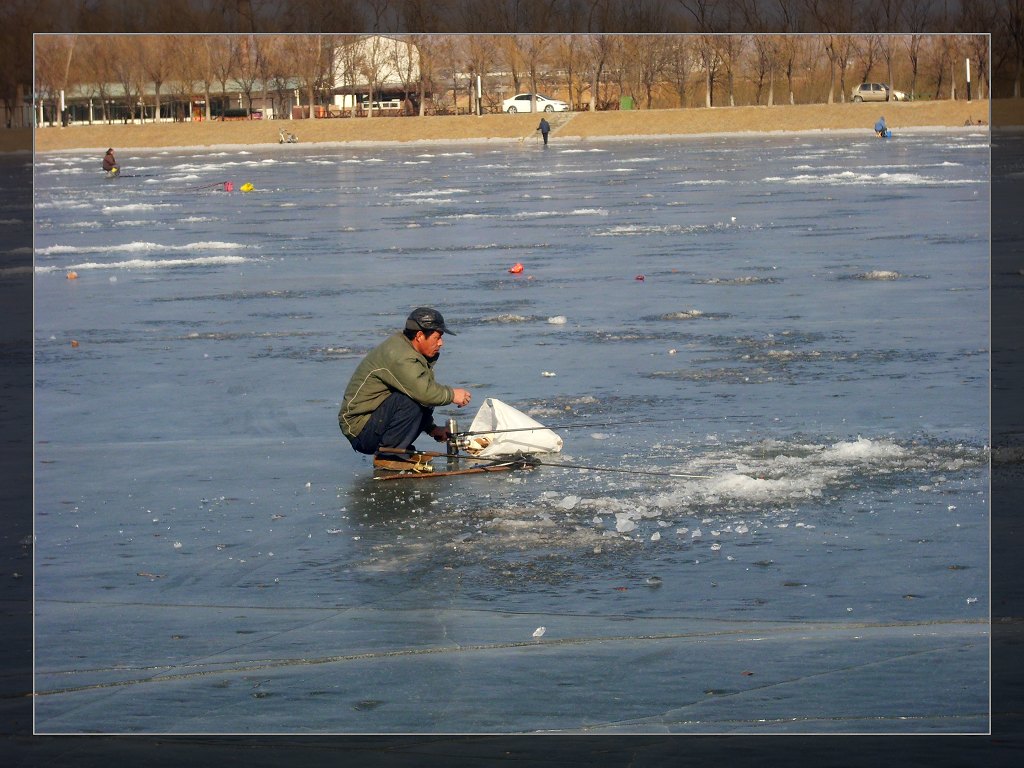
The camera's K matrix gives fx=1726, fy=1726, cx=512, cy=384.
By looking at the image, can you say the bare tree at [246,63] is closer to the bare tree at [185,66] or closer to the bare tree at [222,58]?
the bare tree at [222,58]

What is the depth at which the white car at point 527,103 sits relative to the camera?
36.9 feet

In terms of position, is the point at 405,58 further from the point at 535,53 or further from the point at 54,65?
the point at 54,65

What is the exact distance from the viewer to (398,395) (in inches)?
344

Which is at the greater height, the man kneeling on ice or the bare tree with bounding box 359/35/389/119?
the bare tree with bounding box 359/35/389/119

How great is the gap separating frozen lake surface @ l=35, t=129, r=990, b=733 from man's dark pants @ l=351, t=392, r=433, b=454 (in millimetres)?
217

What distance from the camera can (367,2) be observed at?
8367 millimetres

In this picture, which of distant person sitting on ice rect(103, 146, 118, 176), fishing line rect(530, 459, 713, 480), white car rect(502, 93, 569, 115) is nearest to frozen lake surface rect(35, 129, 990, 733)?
fishing line rect(530, 459, 713, 480)

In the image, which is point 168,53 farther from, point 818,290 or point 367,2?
point 818,290

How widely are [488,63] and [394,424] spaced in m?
2.30

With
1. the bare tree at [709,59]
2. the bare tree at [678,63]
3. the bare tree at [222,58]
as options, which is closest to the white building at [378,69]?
the bare tree at [222,58]

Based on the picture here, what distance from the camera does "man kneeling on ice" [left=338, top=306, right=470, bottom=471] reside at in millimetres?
8609

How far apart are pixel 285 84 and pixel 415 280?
22.2ft

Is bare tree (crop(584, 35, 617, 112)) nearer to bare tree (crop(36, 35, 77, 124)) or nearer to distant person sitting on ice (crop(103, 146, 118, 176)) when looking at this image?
bare tree (crop(36, 35, 77, 124))

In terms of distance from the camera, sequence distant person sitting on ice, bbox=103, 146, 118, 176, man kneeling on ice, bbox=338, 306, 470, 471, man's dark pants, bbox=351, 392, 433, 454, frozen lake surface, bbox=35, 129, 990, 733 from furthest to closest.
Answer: distant person sitting on ice, bbox=103, 146, 118, 176
man's dark pants, bbox=351, 392, 433, 454
man kneeling on ice, bbox=338, 306, 470, 471
frozen lake surface, bbox=35, 129, 990, 733
